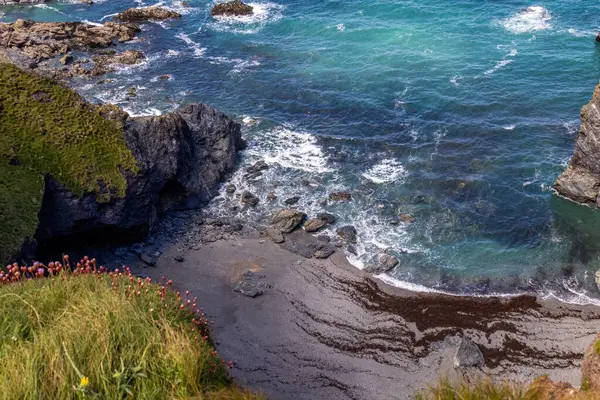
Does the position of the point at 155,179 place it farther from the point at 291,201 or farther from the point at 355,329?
the point at 355,329

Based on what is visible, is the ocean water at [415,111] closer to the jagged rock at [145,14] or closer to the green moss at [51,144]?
the jagged rock at [145,14]

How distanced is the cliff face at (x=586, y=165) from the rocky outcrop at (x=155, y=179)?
28698mm

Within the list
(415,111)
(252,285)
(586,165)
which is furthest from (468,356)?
(415,111)

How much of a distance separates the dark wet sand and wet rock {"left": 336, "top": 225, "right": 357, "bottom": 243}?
2262mm

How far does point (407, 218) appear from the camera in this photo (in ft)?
131

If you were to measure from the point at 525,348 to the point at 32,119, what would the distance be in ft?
120

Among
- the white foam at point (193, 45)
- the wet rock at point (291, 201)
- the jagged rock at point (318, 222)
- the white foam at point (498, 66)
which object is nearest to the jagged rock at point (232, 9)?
the white foam at point (193, 45)

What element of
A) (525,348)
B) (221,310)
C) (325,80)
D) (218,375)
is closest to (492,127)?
(325,80)

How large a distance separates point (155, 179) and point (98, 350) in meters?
25.3

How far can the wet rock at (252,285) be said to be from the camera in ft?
111

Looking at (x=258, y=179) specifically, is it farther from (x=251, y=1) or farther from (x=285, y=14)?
(x=251, y=1)

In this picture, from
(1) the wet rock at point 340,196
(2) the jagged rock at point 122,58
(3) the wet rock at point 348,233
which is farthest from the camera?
(2) the jagged rock at point 122,58

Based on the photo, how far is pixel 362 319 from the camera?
31.7m

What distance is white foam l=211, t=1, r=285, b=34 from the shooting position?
77188mm
